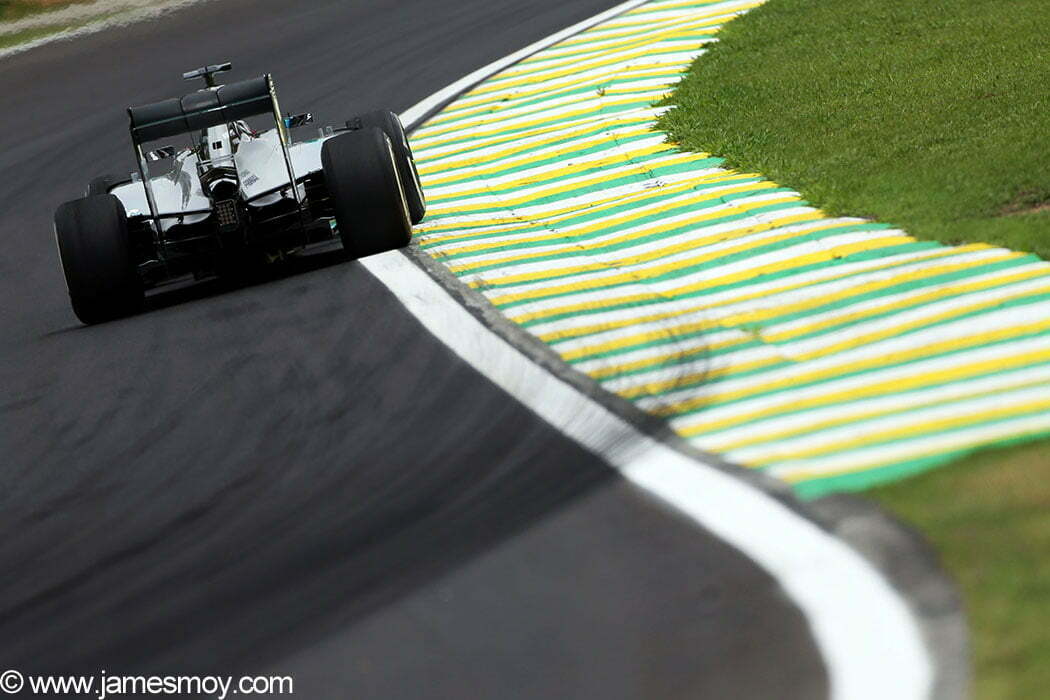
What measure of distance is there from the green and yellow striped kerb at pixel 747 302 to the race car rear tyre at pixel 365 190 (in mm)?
327

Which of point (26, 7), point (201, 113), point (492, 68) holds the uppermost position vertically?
point (201, 113)

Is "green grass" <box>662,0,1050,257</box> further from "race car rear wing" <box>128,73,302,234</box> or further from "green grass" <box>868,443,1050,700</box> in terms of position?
"race car rear wing" <box>128,73,302,234</box>

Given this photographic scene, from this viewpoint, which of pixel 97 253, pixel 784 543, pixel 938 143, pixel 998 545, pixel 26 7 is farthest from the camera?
pixel 26 7

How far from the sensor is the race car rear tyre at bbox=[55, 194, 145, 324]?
32.4ft

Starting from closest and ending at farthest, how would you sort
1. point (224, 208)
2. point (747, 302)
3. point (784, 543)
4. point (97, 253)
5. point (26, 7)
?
point (784, 543)
point (747, 302)
point (97, 253)
point (224, 208)
point (26, 7)

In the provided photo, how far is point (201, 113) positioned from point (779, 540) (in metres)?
6.39

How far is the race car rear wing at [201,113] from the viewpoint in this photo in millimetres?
10164

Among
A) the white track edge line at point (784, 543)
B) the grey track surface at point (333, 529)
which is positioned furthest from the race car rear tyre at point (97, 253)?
the white track edge line at point (784, 543)

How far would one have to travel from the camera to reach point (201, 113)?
33.4 ft

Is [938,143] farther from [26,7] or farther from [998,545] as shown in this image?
[26,7]

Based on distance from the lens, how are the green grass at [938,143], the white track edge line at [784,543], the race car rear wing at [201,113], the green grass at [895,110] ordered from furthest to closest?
the race car rear wing at [201,113]
the green grass at [895,110]
the green grass at [938,143]
the white track edge line at [784,543]

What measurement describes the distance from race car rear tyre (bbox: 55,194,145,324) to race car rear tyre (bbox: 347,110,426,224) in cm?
197

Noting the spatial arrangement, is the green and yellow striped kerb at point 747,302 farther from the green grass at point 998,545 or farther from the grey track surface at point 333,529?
Answer: the grey track surface at point 333,529

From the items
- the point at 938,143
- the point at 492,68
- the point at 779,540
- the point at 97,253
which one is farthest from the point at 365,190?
the point at 492,68
